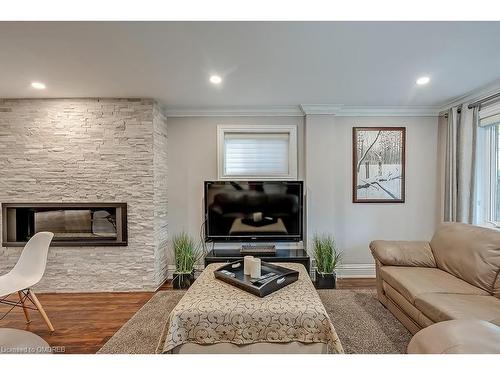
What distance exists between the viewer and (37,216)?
340 cm

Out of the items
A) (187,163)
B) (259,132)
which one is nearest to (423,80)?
(259,132)

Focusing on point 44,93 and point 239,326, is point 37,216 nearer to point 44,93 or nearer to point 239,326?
point 44,93

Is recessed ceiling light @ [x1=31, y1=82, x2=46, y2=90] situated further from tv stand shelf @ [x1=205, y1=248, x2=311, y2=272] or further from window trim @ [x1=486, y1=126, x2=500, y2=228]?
window trim @ [x1=486, y1=126, x2=500, y2=228]

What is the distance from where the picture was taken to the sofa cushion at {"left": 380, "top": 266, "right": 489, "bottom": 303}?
2084 mm

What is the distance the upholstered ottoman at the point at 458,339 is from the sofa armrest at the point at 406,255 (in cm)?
177

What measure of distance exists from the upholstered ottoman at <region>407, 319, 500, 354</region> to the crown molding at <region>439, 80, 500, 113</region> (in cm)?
299

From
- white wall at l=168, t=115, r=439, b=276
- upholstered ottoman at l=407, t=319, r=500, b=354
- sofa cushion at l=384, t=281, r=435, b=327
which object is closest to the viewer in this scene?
upholstered ottoman at l=407, t=319, r=500, b=354

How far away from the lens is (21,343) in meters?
1.99

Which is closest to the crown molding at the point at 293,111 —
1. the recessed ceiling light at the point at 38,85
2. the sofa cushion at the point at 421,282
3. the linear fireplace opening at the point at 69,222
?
the recessed ceiling light at the point at 38,85

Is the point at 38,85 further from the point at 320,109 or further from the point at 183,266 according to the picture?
the point at 320,109

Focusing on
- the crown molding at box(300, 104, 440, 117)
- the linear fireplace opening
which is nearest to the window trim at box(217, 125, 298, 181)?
the crown molding at box(300, 104, 440, 117)

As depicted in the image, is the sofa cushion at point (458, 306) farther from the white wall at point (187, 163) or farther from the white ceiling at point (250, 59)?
the white wall at point (187, 163)

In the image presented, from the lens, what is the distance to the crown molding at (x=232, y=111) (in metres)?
3.73

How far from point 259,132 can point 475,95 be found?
2601 mm
